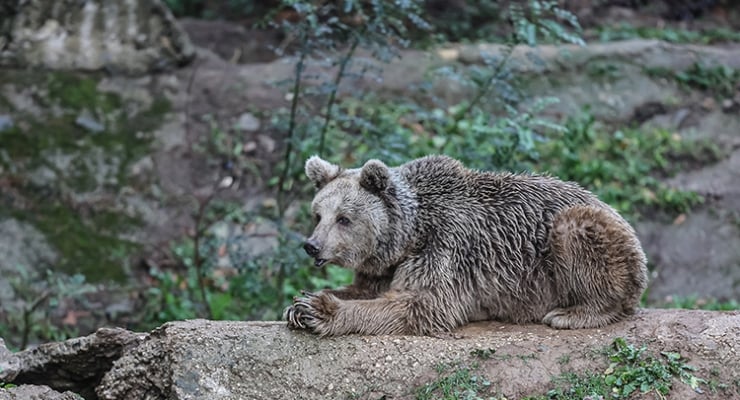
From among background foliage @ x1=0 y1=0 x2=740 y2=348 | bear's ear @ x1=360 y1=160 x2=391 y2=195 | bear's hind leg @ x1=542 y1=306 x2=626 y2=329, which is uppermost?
bear's ear @ x1=360 y1=160 x2=391 y2=195

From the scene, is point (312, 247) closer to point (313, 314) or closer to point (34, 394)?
point (313, 314)

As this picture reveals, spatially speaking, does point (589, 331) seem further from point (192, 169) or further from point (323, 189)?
point (192, 169)

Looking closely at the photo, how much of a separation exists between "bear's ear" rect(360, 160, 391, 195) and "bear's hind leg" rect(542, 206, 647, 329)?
4.06 feet

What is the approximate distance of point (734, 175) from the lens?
12.7 meters

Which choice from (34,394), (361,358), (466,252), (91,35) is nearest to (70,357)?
(34,394)

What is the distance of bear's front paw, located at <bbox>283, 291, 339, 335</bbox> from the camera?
20.8 feet

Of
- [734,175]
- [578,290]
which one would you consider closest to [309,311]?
[578,290]

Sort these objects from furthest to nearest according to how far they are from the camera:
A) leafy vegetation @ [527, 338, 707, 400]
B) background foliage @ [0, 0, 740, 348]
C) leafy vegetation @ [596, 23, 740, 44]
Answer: leafy vegetation @ [596, 23, 740, 44] → background foliage @ [0, 0, 740, 348] → leafy vegetation @ [527, 338, 707, 400]

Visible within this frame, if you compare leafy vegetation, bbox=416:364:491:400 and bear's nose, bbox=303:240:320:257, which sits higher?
bear's nose, bbox=303:240:320:257

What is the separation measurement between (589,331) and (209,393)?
259 cm

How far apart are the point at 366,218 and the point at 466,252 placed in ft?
2.48

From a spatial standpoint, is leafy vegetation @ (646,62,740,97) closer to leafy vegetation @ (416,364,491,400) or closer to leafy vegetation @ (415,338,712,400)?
leafy vegetation @ (415,338,712,400)

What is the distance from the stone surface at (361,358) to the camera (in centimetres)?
601

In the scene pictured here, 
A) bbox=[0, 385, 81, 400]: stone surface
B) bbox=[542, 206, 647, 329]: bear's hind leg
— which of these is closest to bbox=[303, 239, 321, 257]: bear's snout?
bbox=[542, 206, 647, 329]: bear's hind leg
